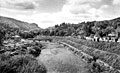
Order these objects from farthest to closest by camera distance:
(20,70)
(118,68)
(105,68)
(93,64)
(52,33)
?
(52,33) → (93,64) → (105,68) → (118,68) → (20,70)

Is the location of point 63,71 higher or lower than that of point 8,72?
lower

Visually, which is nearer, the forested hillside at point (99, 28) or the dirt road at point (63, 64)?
the dirt road at point (63, 64)

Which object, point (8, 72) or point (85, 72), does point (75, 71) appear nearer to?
point (85, 72)

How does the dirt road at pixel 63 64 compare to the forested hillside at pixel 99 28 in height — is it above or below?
below

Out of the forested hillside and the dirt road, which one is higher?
the forested hillside

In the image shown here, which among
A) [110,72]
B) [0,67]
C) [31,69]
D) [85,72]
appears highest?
[0,67]

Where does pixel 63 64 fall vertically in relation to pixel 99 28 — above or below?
below

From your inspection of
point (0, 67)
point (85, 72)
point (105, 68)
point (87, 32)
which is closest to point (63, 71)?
point (85, 72)

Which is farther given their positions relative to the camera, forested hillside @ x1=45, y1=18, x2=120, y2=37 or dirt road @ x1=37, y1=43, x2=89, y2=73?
forested hillside @ x1=45, y1=18, x2=120, y2=37

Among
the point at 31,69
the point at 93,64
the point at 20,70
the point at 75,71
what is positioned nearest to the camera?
the point at 20,70

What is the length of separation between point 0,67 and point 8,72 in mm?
1022

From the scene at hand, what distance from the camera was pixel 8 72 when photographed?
34.3 ft

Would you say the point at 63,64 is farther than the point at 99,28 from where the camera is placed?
No

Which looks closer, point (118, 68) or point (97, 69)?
point (118, 68)
